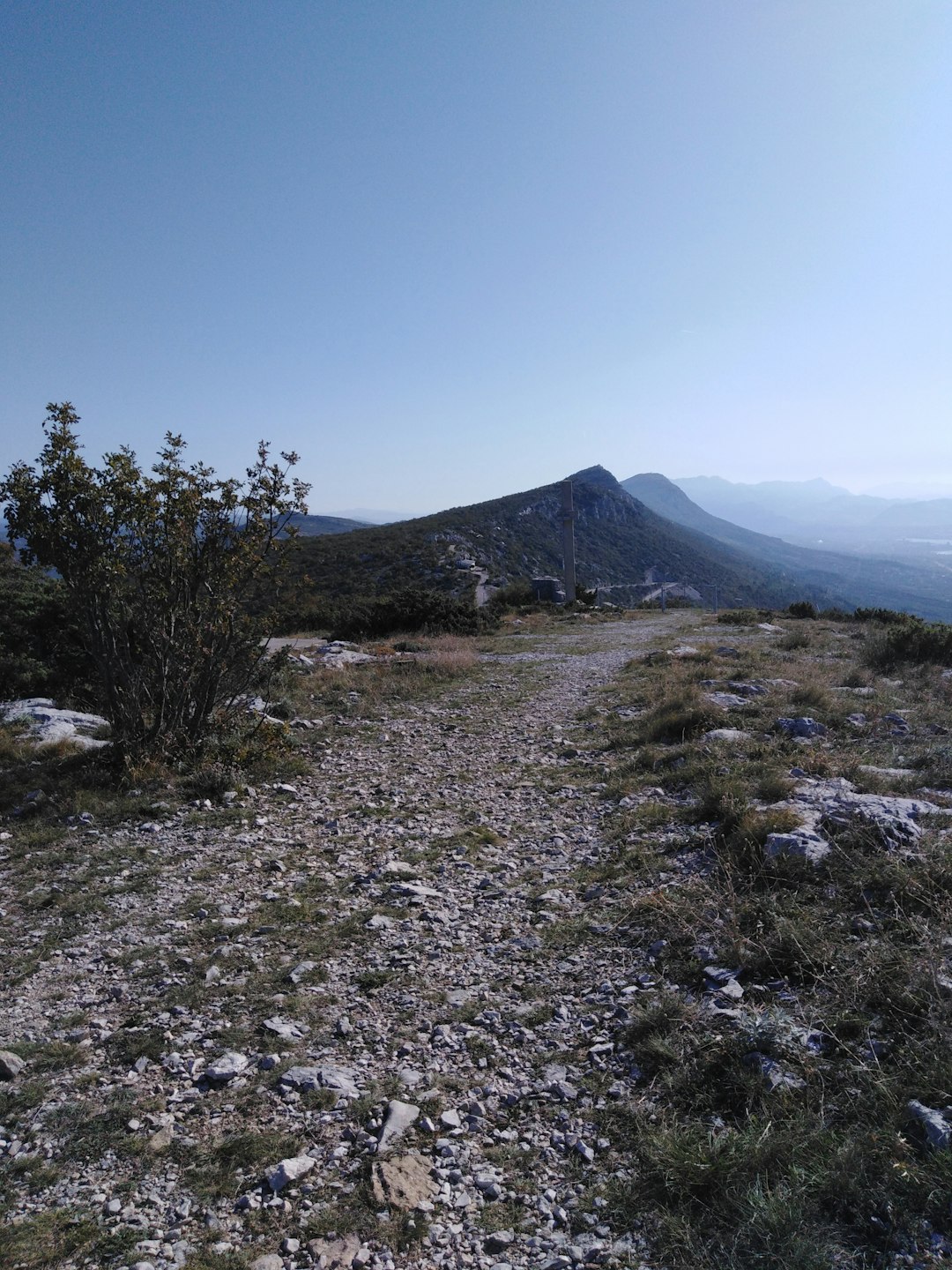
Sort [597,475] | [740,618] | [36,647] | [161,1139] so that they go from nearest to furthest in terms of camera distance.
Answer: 1. [161,1139]
2. [36,647]
3. [740,618]
4. [597,475]

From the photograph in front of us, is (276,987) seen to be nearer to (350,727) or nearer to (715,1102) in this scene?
(715,1102)

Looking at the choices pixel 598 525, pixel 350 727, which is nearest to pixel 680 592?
pixel 598 525

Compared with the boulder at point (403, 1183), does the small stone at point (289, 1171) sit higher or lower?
higher

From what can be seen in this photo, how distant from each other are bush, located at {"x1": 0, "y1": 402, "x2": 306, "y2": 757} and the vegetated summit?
98 centimetres

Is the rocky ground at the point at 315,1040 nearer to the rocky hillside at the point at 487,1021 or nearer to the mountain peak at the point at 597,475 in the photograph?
the rocky hillside at the point at 487,1021

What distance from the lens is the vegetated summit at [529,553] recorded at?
44.4 m

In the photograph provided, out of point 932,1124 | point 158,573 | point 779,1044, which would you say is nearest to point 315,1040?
point 779,1044

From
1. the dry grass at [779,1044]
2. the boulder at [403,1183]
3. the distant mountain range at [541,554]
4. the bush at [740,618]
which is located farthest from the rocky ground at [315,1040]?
the bush at [740,618]

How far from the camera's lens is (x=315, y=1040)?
145 inches

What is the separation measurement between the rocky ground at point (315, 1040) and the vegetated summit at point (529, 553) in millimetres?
4508

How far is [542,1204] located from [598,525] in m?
87.5

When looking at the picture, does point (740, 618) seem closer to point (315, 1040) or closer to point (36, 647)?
point (36, 647)

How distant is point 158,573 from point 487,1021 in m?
6.65

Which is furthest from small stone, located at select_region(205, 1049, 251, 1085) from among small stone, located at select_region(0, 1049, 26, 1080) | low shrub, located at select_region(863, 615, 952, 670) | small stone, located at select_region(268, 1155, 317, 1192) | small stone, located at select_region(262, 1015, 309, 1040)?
low shrub, located at select_region(863, 615, 952, 670)
